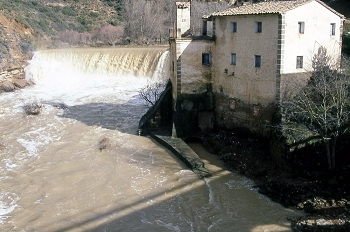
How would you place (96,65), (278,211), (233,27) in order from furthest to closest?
(96,65) → (233,27) → (278,211)

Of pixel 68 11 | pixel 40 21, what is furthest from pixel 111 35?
pixel 68 11

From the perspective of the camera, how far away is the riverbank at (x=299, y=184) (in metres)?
16.5

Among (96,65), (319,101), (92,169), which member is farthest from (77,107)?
(319,101)

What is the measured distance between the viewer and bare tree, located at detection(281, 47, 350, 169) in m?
19.2

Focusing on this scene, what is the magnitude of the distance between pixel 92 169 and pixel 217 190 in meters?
6.44

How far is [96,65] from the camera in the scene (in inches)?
1737

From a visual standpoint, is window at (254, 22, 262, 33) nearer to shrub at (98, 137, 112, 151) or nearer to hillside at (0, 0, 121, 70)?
shrub at (98, 137, 112, 151)

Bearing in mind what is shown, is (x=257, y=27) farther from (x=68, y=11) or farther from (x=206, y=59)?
(x=68, y=11)

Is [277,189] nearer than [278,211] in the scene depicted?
No

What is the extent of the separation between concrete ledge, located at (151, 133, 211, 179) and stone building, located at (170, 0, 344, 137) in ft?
3.83

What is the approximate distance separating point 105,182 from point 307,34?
12.0 meters

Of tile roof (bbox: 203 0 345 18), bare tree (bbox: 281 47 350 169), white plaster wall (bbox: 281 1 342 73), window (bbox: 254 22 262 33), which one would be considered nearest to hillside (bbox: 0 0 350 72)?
tile roof (bbox: 203 0 345 18)

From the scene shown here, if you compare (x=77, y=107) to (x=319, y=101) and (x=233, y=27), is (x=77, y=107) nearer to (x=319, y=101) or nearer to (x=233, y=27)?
(x=233, y=27)

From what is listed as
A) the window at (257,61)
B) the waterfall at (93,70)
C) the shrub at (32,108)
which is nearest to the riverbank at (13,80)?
the waterfall at (93,70)
